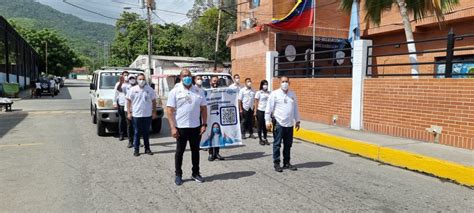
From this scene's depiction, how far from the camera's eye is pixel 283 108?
7.25 meters

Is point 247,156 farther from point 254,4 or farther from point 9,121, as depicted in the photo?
point 254,4

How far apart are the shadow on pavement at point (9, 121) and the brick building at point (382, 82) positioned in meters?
9.62

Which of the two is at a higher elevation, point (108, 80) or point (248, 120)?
point (108, 80)

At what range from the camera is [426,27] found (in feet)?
52.5

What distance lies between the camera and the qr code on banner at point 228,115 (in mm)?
8703

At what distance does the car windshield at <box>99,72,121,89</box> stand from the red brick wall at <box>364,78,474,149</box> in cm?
752

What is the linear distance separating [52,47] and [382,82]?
78595 mm

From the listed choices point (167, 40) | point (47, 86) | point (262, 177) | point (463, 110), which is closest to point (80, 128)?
point (262, 177)

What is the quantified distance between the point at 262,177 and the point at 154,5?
84.7ft

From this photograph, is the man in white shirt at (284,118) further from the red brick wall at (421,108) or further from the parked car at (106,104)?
the parked car at (106,104)

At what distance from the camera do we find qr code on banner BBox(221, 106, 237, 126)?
8.70 meters

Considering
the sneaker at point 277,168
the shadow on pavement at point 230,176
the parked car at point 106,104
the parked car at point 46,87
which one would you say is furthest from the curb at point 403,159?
the parked car at point 46,87

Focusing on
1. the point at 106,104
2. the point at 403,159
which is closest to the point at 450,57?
the point at 403,159

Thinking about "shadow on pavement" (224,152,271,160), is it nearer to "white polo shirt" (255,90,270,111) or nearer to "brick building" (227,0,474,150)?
"white polo shirt" (255,90,270,111)
